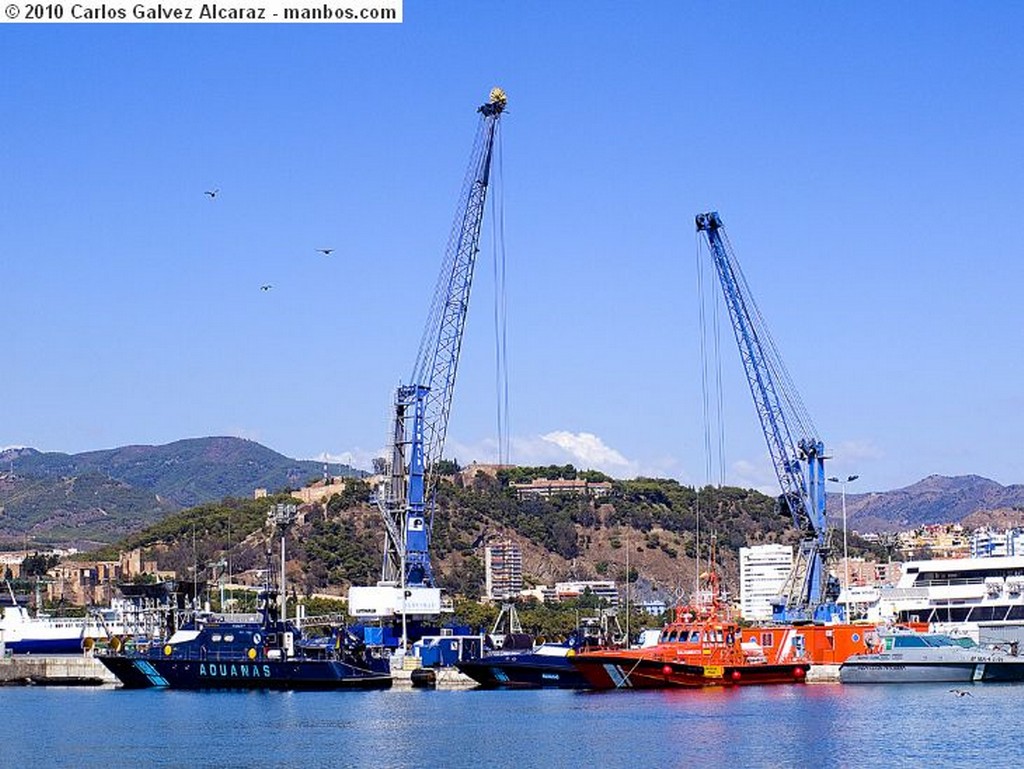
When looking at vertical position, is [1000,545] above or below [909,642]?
above

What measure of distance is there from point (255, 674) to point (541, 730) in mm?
31185

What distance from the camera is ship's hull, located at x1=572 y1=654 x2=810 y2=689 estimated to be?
279 feet

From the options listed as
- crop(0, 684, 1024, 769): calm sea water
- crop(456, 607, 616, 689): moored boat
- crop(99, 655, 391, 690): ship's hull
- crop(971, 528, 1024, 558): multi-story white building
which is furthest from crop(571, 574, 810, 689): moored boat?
crop(971, 528, 1024, 558): multi-story white building

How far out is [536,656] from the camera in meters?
96.4

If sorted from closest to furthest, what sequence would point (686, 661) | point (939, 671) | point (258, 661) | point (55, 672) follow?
point (686, 661) < point (939, 671) < point (258, 661) < point (55, 672)

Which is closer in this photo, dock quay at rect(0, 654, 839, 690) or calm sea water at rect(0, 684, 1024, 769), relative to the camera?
calm sea water at rect(0, 684, 1024, 769)

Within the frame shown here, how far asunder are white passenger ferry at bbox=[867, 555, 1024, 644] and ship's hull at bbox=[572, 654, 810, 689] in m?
18.5

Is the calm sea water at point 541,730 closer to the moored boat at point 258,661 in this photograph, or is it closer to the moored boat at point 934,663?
the moored boat at point 934,663

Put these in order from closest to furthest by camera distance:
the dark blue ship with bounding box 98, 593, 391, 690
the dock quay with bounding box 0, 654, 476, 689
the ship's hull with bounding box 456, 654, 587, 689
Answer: the ship's hull with bounding box 456, 654, 587, 689, the dark blue ship with bounding box 98, 593, 391, 690, the dock quay with bounding box 0, 654, 476, 689

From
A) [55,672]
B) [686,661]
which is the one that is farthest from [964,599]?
[55,672]

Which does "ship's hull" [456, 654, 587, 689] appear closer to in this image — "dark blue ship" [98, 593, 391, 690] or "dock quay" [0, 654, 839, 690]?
"dark blue ship" [98, 593, 391, 690]

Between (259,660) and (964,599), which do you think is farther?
(964,599)

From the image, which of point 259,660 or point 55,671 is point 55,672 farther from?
point 259,660

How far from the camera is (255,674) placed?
95.7m
